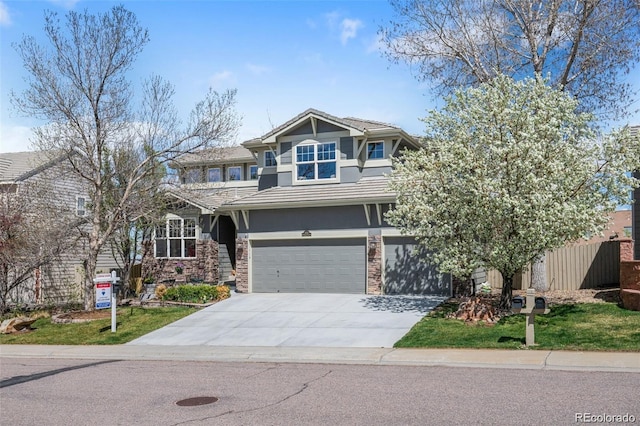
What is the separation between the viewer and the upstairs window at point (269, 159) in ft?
90.7

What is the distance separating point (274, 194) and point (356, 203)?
388 cm

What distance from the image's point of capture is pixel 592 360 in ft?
38.4

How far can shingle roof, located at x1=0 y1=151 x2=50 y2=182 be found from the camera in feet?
94.0

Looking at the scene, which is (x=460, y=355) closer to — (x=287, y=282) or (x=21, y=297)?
(x=287, y=282)

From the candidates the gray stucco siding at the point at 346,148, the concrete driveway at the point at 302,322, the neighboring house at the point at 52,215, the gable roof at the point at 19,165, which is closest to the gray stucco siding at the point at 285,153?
the gray stucco siding at the point at 346,148

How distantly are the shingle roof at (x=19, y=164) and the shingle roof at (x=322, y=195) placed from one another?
1003cm

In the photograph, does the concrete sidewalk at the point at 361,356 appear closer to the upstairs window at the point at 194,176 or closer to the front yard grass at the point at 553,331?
the front yard grass at the point at 553,331

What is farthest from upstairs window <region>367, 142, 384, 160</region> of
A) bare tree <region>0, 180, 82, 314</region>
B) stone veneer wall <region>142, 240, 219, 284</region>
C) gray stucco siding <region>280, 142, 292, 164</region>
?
bare tree <region>0, 180, 82, 314</region>

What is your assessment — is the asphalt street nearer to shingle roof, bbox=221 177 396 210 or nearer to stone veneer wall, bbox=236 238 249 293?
shingle roof, bbox=221 177 396 210

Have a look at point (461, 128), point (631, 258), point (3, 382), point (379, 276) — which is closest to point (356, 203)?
point (379, 276)

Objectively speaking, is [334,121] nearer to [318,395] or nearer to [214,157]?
[214,157]

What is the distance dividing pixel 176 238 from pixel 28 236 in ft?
25.1

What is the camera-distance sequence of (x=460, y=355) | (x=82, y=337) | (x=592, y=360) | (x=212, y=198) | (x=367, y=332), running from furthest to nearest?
(x=212, y=198), (x=82, y=337), (x=367, y=332), (x=460, y=355), (x=592, y=360)

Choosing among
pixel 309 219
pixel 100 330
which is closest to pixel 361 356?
pixel 100 330
